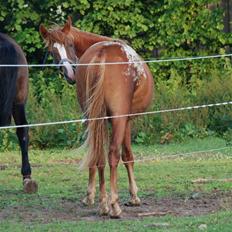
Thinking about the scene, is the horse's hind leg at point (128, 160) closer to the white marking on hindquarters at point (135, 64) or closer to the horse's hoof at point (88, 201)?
the horse's hoof at point (88, 201)

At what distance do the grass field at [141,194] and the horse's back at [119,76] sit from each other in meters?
0.84

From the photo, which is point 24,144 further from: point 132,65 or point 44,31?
point 132,65

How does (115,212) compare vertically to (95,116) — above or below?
below

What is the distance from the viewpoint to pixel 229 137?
1366cm

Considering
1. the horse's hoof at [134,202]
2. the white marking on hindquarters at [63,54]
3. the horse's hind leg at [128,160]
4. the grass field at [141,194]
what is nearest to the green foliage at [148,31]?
the grass field at [141,194]

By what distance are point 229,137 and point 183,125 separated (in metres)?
0.99

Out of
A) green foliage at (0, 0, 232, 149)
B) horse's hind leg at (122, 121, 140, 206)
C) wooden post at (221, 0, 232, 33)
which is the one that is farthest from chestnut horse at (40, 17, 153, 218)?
wooden post at (221, 0, 232, 33)

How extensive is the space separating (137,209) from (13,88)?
6.57 feet

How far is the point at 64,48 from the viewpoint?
8406 millimetres

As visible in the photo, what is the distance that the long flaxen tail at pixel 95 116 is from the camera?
7301 mm

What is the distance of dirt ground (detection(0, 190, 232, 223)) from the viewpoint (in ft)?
24.0

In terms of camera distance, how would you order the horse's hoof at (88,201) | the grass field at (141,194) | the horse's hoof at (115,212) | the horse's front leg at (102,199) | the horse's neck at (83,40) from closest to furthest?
the grass field at (141,194), the horse's hoof at (115,212), the horse's front leg at (102,199), the horse's hoof at (88,201), the horse's neck at (83,40)

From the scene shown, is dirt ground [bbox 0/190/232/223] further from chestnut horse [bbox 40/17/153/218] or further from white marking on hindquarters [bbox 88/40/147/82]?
white marking on hindquarters [bbox 88/40/147/82]

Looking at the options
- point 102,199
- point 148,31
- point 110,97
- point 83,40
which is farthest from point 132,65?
point 148,31
